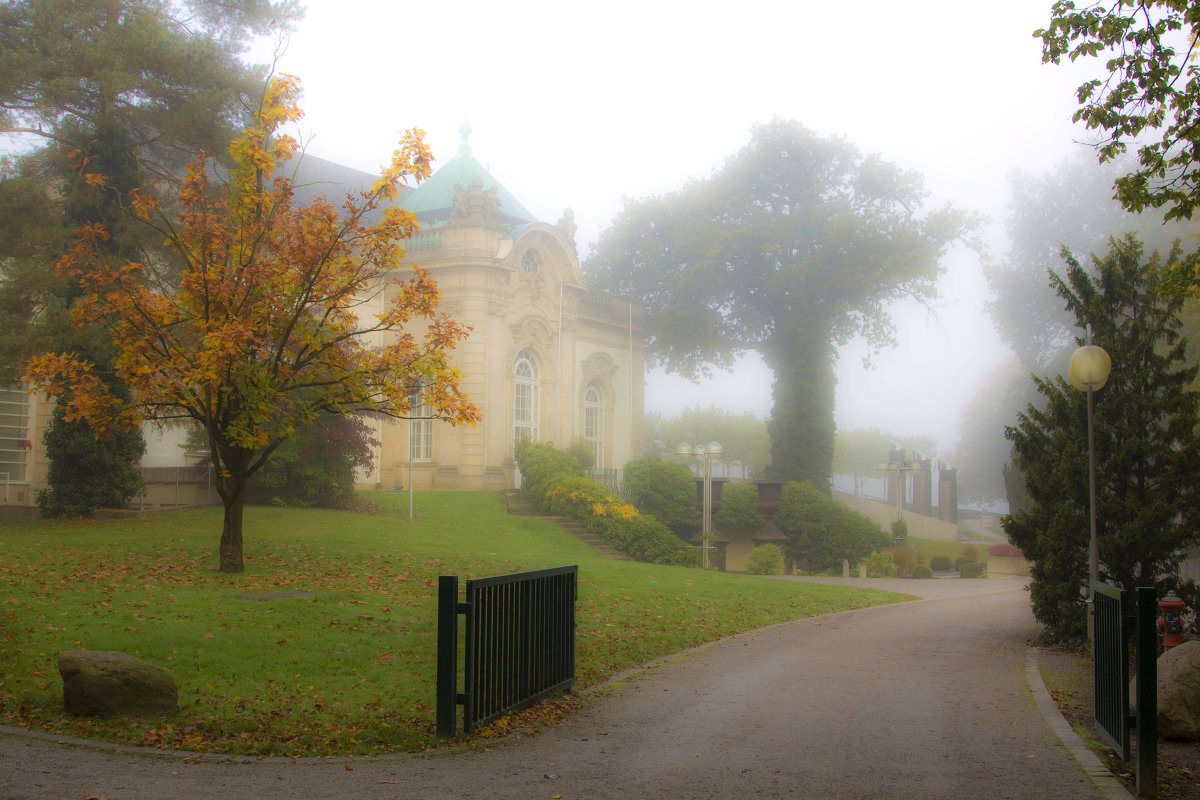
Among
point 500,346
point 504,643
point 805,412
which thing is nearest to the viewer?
point 504,643

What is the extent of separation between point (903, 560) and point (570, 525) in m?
12.1

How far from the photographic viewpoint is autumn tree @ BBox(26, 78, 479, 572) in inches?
522

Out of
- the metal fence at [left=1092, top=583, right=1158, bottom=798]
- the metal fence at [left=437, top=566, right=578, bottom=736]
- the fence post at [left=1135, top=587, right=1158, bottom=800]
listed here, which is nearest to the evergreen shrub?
the metal fence at [left=437, top=566, right=578, bottom=736]

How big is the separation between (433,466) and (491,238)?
7.04 meters

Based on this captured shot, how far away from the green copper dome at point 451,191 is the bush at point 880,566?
16.6 meters

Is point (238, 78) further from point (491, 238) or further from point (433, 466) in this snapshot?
point (433, 466)

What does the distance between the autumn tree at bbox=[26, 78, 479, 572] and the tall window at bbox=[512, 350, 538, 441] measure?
669 inches

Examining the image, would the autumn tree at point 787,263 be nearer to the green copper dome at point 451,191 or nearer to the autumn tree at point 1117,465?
the green copper dome at point 451,191

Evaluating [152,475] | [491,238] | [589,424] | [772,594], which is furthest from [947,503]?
[152,475]

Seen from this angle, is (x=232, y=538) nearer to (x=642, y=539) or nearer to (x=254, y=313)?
(x=254, y=313)

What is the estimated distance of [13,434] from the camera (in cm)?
2458

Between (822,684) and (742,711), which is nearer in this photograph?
(742,711)

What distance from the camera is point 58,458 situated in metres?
19.8

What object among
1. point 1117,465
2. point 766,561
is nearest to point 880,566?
point 766,561
